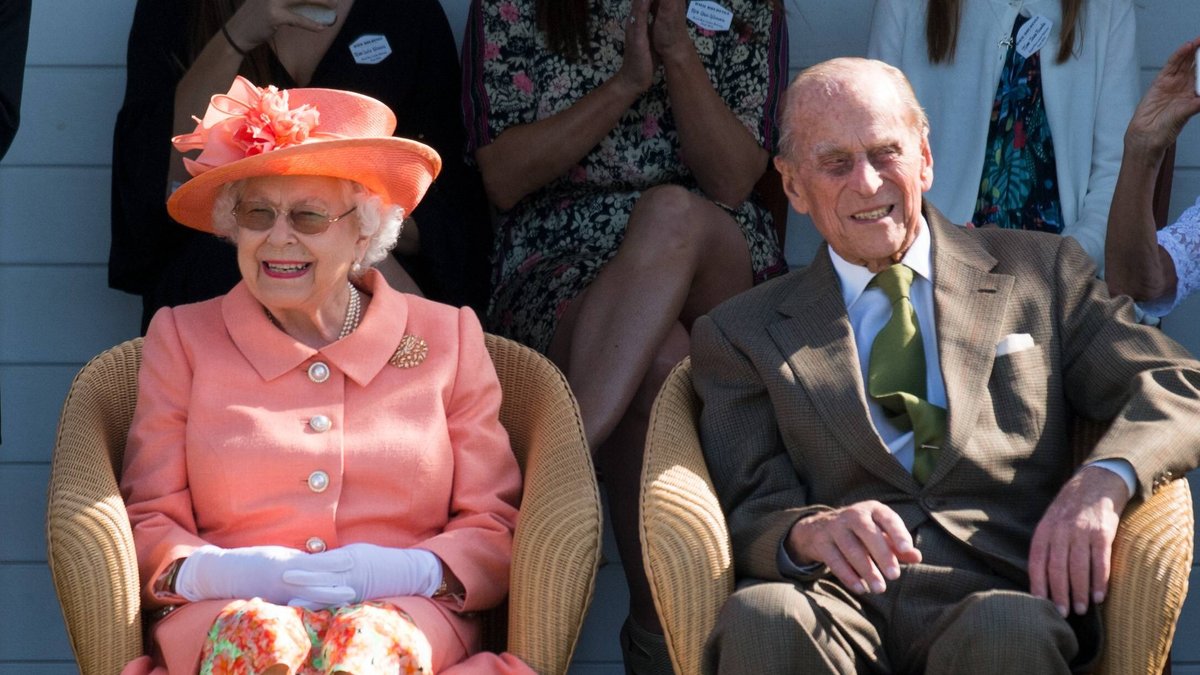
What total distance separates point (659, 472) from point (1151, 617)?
890 mm

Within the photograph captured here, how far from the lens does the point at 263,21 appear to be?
4.09 metres

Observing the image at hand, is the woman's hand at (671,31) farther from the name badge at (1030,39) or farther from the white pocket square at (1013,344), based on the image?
the white pocket square at (1013,344)

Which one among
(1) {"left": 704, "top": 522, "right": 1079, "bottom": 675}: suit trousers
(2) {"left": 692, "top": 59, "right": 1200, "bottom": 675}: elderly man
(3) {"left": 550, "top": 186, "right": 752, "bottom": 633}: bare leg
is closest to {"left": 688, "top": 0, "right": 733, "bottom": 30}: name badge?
(3) {"left": 550, "top": 186, "right": 752, "bottom": 633}: bare leg

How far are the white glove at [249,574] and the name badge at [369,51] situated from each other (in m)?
1.70

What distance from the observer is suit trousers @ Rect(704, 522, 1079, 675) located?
280 centimetres

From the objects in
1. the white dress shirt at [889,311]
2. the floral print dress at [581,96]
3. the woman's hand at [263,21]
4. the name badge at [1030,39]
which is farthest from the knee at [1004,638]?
the woman's hand at [263,21]

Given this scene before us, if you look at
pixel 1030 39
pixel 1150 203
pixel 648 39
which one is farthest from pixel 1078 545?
pixel 1030 39

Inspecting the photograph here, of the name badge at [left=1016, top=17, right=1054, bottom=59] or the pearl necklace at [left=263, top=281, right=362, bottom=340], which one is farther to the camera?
the name badge at [left=1016, top=17, right=1054, bottom=59]

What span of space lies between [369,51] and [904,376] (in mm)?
1820

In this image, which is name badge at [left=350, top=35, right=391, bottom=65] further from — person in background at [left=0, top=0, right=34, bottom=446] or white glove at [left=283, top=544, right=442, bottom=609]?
white glove at [left=283, top=544, right=442, bottom=609]

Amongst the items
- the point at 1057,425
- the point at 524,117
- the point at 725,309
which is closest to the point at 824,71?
the point at 725,309

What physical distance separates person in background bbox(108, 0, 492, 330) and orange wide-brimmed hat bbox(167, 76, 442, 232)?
74 centimetres

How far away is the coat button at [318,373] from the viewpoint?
132 inches

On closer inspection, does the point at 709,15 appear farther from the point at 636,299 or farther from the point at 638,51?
the point at 636,299
